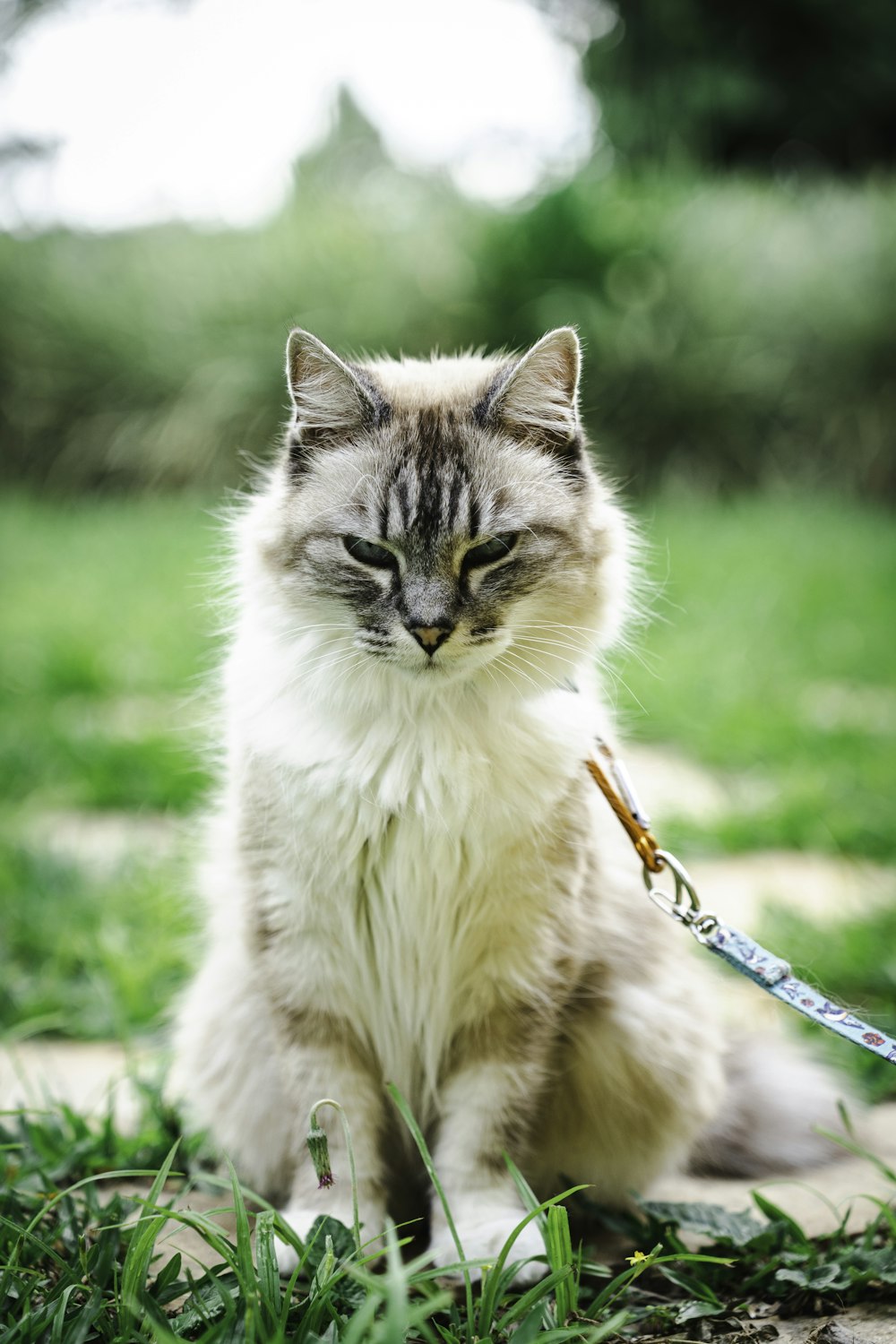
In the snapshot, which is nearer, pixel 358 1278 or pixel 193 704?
pixel 358 1278

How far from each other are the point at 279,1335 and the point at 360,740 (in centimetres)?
83

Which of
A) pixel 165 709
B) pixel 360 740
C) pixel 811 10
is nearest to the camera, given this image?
pixel 360 740

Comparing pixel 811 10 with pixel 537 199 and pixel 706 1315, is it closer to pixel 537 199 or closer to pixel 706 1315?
pixel 537 199

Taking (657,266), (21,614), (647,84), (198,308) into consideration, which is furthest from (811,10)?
(21,614)

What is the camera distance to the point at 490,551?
1739mm

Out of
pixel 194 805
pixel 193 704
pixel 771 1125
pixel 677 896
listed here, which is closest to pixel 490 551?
pixel 677 896

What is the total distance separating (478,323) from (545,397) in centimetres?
653

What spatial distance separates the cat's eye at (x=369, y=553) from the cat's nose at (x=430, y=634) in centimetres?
15

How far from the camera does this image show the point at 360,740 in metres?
1.74

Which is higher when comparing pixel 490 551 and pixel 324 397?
pixel 324 397

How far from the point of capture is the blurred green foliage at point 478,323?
318 inches

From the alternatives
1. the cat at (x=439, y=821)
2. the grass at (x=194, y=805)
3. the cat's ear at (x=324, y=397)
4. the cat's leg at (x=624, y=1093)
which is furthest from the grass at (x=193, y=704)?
the cat's leg at (x=624, y=1093)

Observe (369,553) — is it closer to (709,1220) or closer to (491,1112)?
(491,1112)

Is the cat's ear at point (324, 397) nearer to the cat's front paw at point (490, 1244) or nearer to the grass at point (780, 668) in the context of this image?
the grass at point (780, 668)
